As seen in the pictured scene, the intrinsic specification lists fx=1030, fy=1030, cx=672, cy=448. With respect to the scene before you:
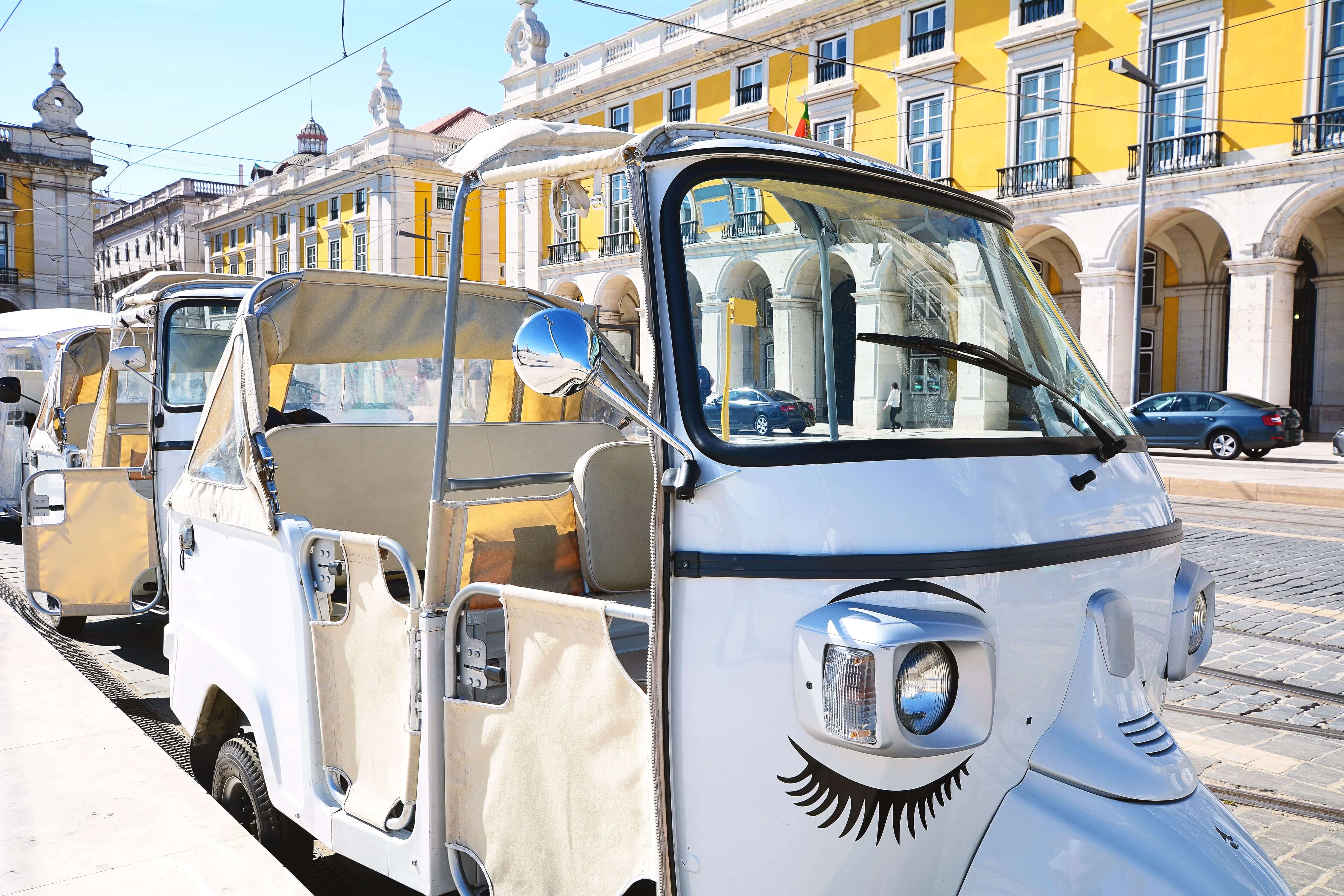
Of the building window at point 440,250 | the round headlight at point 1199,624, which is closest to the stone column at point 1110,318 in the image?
the round headlight at point 1199,624

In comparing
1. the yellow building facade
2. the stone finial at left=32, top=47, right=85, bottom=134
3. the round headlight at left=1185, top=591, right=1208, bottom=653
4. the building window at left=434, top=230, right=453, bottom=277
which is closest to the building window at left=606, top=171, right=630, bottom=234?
the round headlight at left=1185, top=591, right=1208, bottom=653

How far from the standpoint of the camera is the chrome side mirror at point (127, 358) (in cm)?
635

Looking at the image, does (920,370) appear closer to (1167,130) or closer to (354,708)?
(354,708)

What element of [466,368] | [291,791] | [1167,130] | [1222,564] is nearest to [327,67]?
[466,368]

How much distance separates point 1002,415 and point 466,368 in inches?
129

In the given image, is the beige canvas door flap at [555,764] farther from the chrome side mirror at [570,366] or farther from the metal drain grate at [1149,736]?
the metal drain grate at [1149,736]

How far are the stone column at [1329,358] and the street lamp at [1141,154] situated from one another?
230 inches

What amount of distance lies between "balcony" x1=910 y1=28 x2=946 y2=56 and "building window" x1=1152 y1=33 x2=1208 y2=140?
6000 mm

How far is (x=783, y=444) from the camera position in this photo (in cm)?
197

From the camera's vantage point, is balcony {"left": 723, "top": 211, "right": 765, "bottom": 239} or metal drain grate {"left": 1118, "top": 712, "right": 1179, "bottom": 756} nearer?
metal drain grate {"left": 1118, "top": 712, "right": 1179, "bottom": 756}

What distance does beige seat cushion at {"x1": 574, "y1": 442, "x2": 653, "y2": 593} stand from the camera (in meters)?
3.33

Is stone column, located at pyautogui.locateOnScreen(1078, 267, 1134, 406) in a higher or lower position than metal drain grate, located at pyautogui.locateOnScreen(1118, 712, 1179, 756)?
higher

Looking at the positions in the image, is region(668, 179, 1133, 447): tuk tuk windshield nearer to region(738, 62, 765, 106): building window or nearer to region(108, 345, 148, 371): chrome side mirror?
region(108, 345, 148, 371): chrome side mirror

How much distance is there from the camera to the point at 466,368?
4996 millimetres
